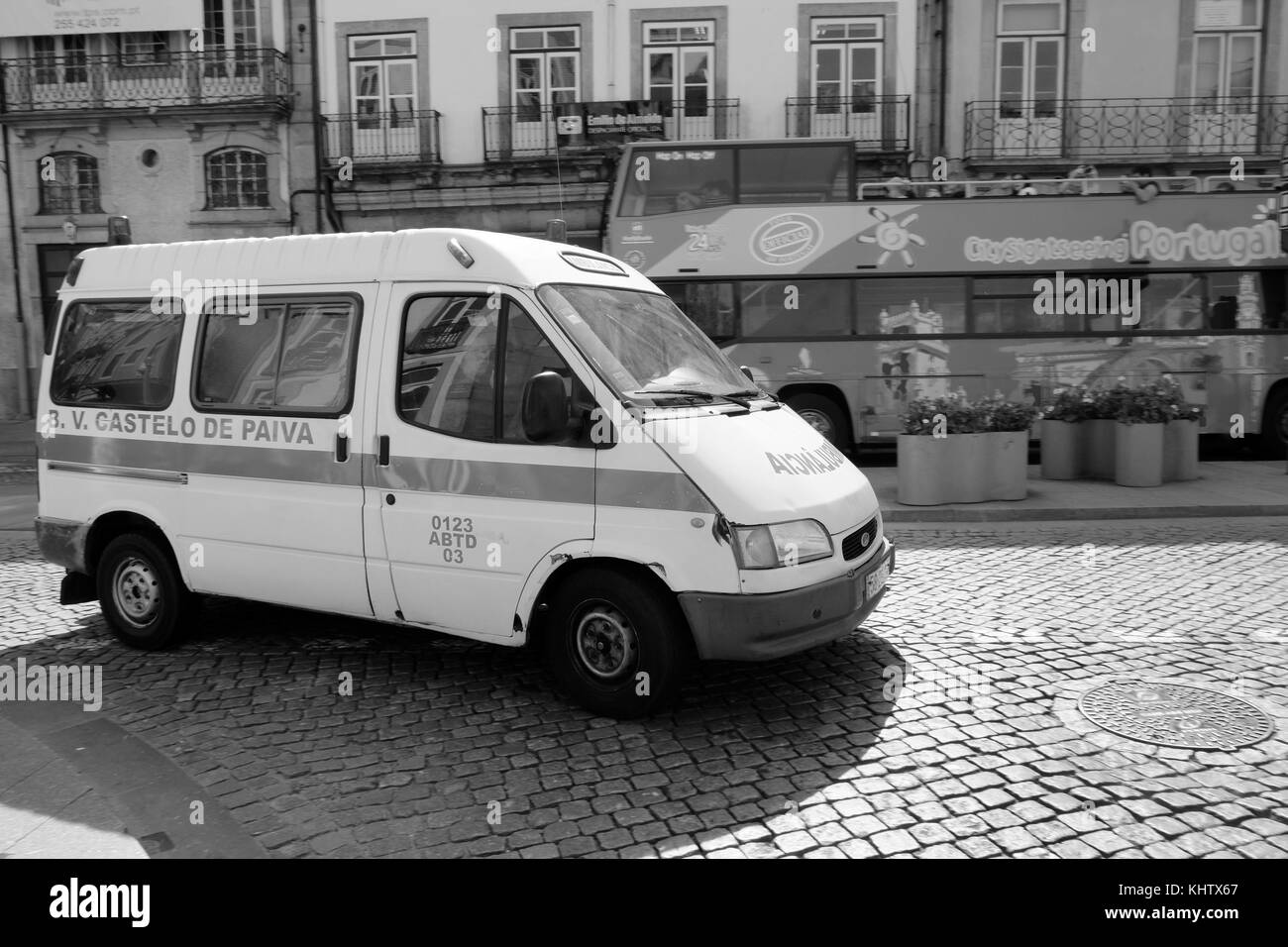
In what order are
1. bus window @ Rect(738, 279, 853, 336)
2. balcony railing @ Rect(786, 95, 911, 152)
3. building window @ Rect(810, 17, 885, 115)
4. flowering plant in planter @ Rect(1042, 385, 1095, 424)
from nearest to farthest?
flowering plant in planter @ Rect(1042, 385, 1095, 424), bus window @ Rect(738, 279, 853, 336), balcony railing @ Rect(786, 95, 911, 152), building window @ Rect(810, 17, 885, 115)

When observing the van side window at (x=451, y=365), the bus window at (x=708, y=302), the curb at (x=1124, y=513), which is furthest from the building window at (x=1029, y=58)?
the van side window at (x=451, y=365)

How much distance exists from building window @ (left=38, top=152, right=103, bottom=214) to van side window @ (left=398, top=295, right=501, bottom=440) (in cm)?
2187

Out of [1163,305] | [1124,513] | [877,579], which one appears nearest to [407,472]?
[877,579]

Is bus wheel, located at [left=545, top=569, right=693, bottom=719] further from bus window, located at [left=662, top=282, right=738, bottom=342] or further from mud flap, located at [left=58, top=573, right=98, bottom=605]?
bus window, located at [left=662, top=282, right=738, bottom=342]

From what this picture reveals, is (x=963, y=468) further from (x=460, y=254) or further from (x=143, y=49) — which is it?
(x=143, y=49)

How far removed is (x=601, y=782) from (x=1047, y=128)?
21180 mm

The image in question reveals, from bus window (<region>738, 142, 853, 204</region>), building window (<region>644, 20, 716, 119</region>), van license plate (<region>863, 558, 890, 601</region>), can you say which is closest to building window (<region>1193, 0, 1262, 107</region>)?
building window (<region>644, 20, 716, 119</region>)

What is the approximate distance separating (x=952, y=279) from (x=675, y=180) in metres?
4.00

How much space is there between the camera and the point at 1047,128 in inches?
842

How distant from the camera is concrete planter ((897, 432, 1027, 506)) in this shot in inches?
408

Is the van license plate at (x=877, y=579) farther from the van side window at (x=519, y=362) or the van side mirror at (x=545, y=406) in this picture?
the van side window at (x=519, y=362)

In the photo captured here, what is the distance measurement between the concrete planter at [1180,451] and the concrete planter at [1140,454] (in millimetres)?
212

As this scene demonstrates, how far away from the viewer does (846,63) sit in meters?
21.7

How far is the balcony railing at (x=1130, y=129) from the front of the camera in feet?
69.8
